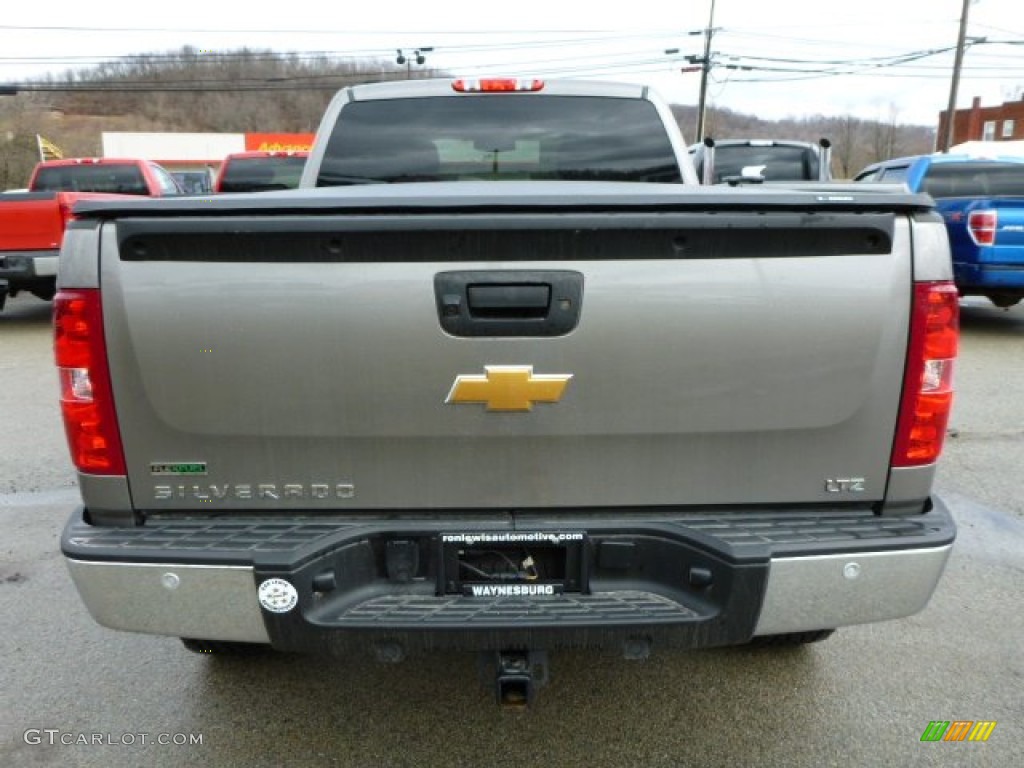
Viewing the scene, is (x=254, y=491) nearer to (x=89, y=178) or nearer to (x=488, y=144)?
(x=488, y=144)

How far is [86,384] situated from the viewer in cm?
196

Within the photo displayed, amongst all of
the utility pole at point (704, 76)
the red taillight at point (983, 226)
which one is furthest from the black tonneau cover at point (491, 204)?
the utility pole at point (704, 76)

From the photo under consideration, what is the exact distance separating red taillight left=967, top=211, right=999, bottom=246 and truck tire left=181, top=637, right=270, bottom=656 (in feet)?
27.9

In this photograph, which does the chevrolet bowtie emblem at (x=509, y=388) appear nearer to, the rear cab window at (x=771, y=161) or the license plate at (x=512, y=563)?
the license plate at (x=512, y=563)

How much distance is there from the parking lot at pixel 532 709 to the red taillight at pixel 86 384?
1.06 metres

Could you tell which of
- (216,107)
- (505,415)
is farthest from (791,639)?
(216,107)

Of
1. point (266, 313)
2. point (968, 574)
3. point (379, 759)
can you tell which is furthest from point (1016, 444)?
point (266, 313)

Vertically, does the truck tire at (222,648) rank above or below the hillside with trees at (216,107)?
below

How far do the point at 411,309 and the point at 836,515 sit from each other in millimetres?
1255

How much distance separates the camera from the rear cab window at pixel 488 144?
3.63m

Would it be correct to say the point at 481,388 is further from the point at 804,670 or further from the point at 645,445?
the point at 804,670

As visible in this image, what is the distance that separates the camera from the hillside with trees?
4312 cm

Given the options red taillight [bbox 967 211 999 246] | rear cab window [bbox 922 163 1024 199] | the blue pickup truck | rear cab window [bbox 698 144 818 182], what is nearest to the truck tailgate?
the blue pickup truck

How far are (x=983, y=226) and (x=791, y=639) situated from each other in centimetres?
732
